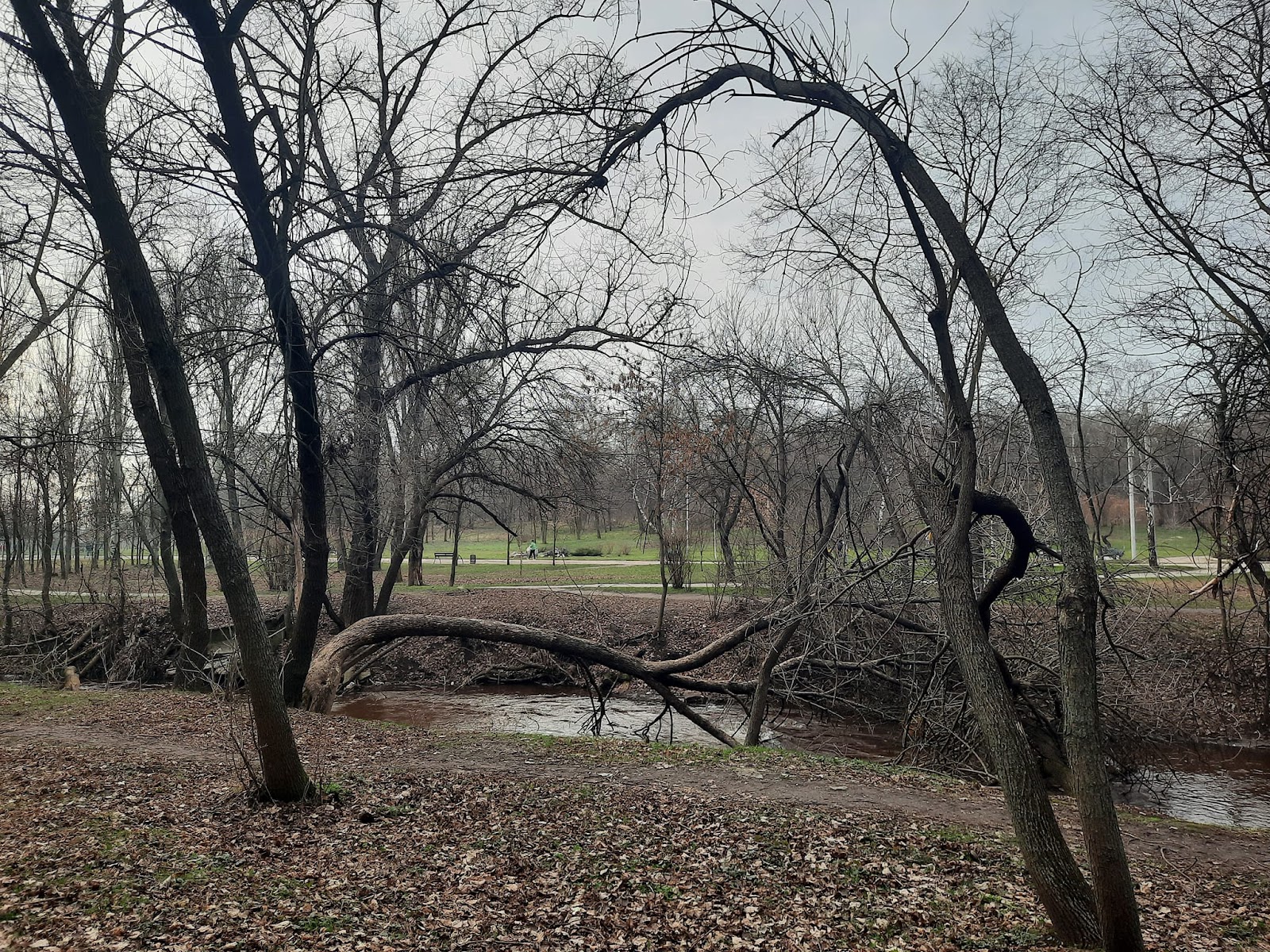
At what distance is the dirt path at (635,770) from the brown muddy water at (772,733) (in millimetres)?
2201

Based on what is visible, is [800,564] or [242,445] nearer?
[242,445]

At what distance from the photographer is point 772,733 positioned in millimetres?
13000

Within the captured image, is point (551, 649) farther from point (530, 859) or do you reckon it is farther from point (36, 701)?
point (36, 701)

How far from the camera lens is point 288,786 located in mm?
5938

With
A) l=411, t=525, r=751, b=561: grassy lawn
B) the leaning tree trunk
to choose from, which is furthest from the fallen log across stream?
l=411, t=525, r=751, b=561: grassy lawn

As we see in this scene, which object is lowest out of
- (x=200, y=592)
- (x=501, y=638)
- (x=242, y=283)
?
(x=501, y=638)

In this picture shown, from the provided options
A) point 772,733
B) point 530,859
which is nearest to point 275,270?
point 530,859

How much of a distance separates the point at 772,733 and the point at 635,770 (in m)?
5.83

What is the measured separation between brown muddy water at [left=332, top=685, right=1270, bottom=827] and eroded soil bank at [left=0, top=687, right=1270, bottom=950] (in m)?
3.34

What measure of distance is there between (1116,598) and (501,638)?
7.61m

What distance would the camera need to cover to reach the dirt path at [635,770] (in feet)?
21.5

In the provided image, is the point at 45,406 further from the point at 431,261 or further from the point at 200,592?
the point at 431,261

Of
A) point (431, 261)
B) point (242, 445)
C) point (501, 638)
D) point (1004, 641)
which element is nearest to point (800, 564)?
point (1004, 641)

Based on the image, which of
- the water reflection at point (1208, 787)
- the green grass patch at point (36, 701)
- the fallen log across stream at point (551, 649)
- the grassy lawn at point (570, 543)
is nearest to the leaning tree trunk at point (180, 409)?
the fallen log across stream at point (551, 649)
